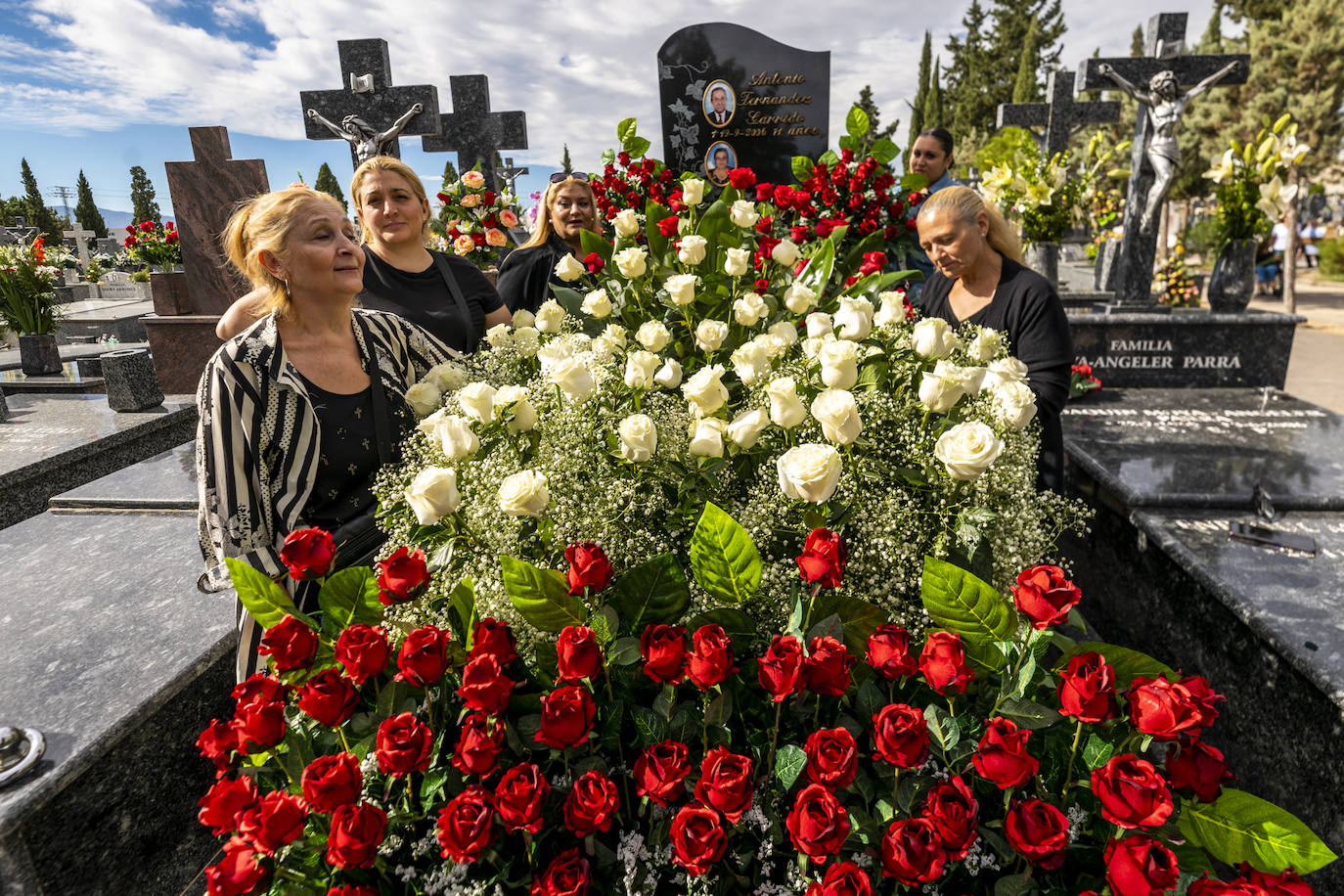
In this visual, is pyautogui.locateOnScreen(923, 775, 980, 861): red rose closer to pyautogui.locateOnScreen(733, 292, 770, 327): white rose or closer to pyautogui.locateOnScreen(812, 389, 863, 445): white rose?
pyautogui.locateOnScreen(812, 389, 863, 445): white rose

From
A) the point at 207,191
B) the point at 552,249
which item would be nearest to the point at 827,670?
the point at 552,249

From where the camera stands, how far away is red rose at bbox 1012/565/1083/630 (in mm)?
812

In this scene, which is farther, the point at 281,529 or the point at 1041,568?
the point at 281,529

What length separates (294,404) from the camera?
1754mm

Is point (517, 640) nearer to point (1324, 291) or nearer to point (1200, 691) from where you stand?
point (1200, 691)

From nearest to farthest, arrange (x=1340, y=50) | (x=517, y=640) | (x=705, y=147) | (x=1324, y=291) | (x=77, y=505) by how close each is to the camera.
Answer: (x=517, y=640)
(x=77, y=505)
(x=705, y=147)
(x=1324, y=291)
(x=1340, y=50)

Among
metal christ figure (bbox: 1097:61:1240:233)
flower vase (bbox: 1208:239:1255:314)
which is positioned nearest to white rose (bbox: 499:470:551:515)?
flower vase (bbox: 1208:239:1255:314)

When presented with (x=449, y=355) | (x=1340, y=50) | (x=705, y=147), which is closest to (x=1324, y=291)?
(x=1340, y=50)

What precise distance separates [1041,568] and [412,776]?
82cm

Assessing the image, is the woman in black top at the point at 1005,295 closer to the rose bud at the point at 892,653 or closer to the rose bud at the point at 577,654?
the rose bud at the point at 892,653

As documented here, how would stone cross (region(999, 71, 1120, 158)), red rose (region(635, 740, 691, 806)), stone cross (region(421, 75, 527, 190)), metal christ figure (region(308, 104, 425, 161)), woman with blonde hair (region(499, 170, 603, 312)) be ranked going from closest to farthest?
red rose (region(635, 740, 691, 806))
woman with blonde hair (region(499, 170, 603, 312))
metal christ figure (region(308, 104, 425, 161))
stone cross (region(421, 75, 527, 190))
stone cross (region(999, 71, 1120, 158))

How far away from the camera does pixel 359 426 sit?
187cm

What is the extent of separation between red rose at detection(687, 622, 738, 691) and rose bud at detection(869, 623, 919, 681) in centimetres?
18

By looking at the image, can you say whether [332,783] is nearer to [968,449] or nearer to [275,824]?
[275,824]
